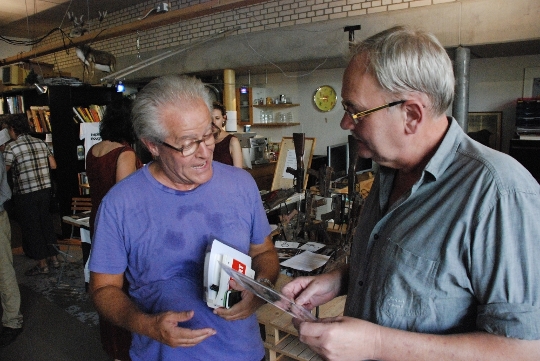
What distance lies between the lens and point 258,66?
7566mm

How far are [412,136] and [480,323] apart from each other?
46 cm

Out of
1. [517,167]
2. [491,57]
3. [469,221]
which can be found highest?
[491,57]

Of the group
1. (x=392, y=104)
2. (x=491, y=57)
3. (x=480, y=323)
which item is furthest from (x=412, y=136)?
(x=491, y=57)

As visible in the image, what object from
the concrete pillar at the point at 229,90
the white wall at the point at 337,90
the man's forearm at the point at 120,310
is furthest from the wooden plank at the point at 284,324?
the concrete pillar at the point at 229,90

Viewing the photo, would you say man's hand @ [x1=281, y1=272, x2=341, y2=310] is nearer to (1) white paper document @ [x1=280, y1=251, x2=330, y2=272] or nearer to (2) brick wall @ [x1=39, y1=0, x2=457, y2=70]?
(1) white paper document @ [x1=280, y1=251, x2=330, y2=272]

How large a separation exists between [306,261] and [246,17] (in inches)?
243

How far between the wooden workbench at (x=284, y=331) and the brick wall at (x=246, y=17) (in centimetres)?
481

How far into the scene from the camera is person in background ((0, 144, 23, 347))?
11.6 ft

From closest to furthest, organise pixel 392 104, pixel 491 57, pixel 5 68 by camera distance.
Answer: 1. pixel 392 104
2. pixel 491 57
3. pixel 5 68

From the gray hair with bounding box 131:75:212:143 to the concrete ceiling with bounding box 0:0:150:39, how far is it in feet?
28.3

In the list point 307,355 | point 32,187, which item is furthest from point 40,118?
point 307,355

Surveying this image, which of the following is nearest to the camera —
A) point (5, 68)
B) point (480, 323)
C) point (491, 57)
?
point (480, 323)

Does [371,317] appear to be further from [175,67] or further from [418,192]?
[175,67]

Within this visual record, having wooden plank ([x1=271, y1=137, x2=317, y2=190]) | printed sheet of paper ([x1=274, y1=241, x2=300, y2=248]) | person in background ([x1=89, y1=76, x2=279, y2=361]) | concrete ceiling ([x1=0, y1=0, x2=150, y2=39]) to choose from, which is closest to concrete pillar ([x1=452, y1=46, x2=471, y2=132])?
wooden plank ([x1=271, y1=137, x2=317, y2=190])
